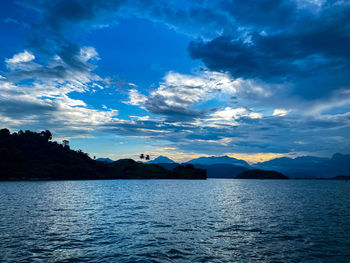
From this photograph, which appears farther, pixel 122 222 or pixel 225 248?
pixel 122 222

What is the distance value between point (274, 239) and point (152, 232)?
776 inches

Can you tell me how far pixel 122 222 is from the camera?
47.2 m

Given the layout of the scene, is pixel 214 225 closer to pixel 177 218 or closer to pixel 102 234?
pixel 177 218

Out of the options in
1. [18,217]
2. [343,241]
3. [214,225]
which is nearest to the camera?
[343,241]

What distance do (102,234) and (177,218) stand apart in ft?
65.3

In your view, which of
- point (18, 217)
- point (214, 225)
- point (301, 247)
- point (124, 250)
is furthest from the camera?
point (18, 217)

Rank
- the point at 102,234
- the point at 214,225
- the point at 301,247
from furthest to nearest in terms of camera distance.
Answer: the point at 214,225, the point at 102,234, the point at 301,247

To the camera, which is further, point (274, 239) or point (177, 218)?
point (177, 218)

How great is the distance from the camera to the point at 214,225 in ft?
149

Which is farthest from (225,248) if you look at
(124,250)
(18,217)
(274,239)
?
(18,217)

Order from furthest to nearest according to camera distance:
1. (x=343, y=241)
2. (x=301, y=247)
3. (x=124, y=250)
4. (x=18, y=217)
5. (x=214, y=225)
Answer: (x=18, y=217) < (x=214, y=225) < (x=343, y=241) < (x=301, y=247) < (x=124, y=250)

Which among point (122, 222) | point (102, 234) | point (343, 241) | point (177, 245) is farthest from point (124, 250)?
point (343, 241)

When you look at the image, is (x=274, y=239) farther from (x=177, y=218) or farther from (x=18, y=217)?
(x=18, y=217)

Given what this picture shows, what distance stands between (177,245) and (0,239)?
25496mm
